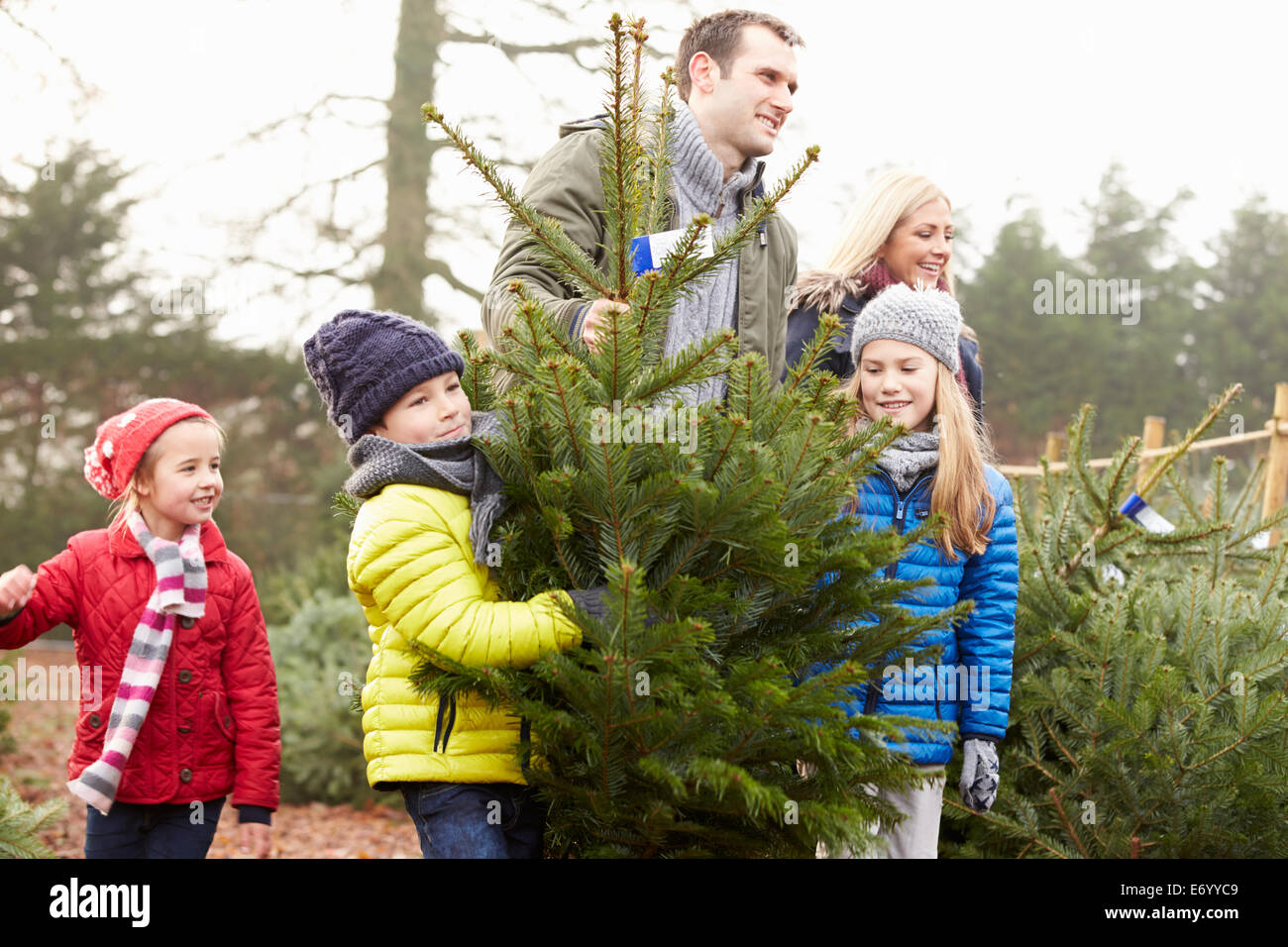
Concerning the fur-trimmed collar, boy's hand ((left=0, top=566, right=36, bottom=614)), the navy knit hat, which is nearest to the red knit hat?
boy's hand ((left=0, top=566, right=36, bottom=614))

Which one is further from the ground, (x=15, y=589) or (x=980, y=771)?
(x=15, y=589)

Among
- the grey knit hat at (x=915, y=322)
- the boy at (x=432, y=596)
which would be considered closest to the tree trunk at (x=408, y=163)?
the grey knit hat at (x=915, y=322)

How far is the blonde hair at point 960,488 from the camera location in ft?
10.9

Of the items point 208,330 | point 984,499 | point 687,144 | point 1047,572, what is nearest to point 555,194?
point 687,144

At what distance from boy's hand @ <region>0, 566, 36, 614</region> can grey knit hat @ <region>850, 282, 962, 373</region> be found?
2.46 m

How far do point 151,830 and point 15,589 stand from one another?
2.56 ft

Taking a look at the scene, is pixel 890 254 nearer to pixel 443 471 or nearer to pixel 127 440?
pixel 443 471

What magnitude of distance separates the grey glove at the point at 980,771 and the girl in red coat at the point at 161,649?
195 centimetres

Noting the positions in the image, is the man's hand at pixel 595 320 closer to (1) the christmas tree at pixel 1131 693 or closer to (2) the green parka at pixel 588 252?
(2) the green parka at pixel 588 252

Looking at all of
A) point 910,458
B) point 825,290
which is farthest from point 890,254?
point 910,458

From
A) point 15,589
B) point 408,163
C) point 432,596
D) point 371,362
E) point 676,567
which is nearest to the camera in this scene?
point 676,567

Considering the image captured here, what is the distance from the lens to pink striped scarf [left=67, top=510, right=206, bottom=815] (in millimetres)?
3098

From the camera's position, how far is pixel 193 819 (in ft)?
10.7

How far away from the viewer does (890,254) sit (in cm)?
448
